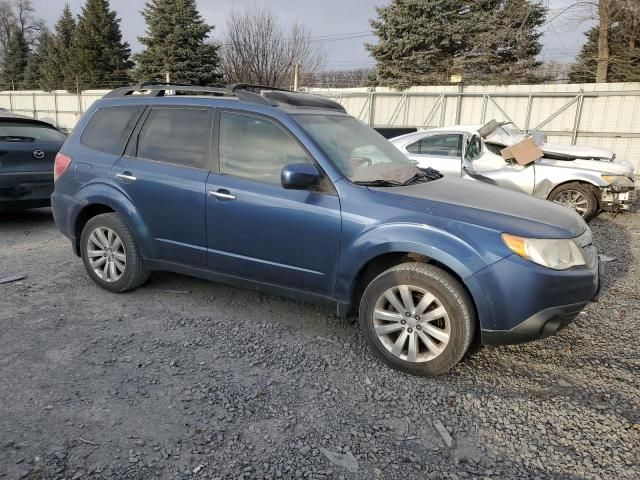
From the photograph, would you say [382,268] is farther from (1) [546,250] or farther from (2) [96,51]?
(2) [96,51]

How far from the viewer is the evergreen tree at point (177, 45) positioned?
26453 millimetres

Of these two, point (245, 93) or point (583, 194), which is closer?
point (245, 93)

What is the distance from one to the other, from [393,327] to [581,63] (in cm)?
2331

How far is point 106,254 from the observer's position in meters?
4.32

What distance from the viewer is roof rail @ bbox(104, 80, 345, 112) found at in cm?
373

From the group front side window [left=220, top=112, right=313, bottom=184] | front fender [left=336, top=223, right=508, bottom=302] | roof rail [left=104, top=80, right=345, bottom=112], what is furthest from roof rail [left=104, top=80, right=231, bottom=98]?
front fender [left=336, top=223, right=508, bottom=302]

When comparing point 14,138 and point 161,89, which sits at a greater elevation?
point 161,89

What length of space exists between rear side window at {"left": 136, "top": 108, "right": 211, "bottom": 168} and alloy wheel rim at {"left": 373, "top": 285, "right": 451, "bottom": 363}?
1.82 meters

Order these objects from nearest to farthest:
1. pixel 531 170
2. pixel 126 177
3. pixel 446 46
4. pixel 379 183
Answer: pixel 379 183 → pixel 126 177 → pixel 531 170 → pixel 446 46

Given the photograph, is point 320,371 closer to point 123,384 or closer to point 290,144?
point 123,384

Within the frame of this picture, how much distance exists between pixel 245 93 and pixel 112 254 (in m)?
1.91

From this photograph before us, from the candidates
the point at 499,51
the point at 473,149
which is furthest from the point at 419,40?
the point at 473,149

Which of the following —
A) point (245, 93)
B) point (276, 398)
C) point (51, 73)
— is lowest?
point (276, 398)

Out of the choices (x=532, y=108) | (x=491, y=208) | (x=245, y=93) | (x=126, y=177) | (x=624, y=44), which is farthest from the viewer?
(x=624, y=44)
